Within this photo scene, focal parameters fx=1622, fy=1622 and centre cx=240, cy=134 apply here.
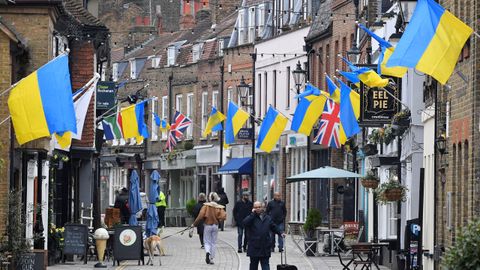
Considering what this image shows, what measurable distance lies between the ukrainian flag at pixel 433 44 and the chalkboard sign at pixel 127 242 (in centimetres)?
1712

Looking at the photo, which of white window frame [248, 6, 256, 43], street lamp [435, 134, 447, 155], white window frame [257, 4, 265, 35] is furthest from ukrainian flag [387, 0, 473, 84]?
white window frame [248, 6, 256, 43]

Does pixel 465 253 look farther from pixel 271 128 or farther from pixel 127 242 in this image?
pixel 271 128

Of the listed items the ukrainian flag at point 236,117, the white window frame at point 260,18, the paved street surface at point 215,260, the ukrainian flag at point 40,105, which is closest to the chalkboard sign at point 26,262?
the ukrainian flag at point 40,105

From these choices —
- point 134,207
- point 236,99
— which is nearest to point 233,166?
point 236,99

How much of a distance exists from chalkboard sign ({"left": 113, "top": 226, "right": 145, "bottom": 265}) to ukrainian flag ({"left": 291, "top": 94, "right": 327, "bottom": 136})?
7.47 meters

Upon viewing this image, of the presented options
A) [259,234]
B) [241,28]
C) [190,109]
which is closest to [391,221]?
[259,234]

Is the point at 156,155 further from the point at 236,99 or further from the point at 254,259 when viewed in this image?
the point at 254,259

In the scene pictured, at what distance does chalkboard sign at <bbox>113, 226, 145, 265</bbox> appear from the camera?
1483 inches

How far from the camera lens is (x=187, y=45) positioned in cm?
8212

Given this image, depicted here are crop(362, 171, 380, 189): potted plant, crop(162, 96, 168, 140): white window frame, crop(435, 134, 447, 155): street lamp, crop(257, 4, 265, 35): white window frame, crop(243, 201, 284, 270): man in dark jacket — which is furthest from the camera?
crop(162, 96, 168, 140): white window frame

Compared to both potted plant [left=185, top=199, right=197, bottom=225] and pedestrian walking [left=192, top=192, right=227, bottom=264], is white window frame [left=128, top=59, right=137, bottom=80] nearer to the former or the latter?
potted plant [left=185, top=199, right=197, bottom=225]

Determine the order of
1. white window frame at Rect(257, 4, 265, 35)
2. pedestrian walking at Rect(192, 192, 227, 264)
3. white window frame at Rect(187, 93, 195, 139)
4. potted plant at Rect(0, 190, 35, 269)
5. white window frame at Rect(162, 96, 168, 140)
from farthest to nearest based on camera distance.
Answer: white window frame at Rect(162, 96, 168, 140), white window frame at Rect(187, 93, 195, 139), white window frame at Rect(257, 4, 265, 35), pedestrian walking at Rect(192, 192, 227, 264), potted plant at Rect(0, 190, 35, 269)

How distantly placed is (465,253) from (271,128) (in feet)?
106

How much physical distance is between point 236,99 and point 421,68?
53.2 metres
